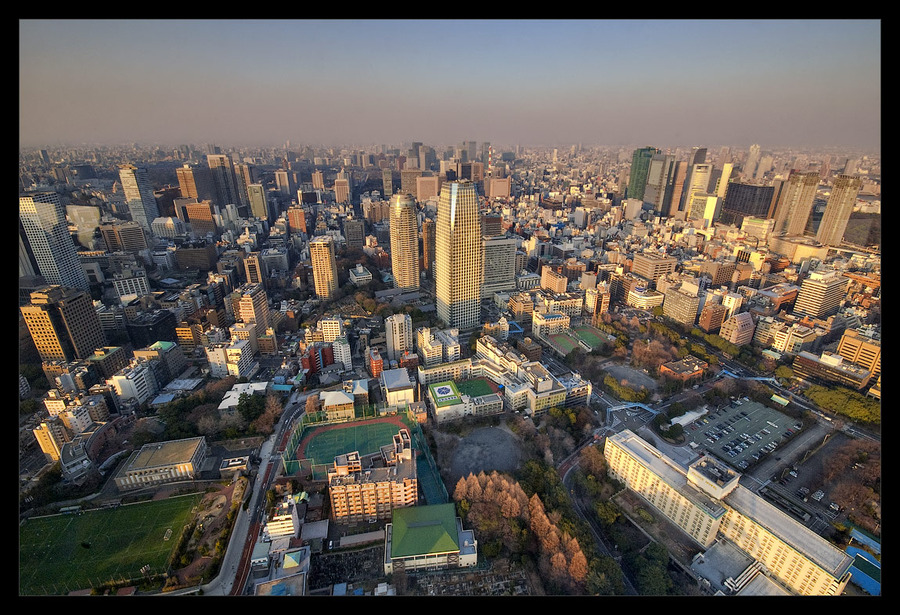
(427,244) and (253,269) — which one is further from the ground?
(427,244)

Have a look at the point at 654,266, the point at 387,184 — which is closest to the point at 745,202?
the point at 654,266

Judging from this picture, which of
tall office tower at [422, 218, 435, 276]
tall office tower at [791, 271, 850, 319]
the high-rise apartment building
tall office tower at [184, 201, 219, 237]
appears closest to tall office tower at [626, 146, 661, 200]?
tall office tower at [791, 271, 850, 319]

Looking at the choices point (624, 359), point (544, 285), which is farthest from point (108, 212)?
point (624, 359)

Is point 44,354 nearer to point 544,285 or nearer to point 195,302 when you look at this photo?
point 195,302

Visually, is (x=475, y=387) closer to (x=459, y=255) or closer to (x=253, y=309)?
(x=459, y=255)

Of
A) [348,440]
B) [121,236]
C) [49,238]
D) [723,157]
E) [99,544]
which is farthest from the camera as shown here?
[723,157]

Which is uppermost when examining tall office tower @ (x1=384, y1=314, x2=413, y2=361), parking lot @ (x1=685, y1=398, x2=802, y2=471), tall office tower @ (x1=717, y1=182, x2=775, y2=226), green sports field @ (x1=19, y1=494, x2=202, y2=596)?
tall office tower @ (x1=717, y1=182, x2=775, y2=226)

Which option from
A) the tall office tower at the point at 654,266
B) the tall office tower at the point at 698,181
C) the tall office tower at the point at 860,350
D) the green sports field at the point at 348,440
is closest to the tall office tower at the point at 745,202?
the tall office tower at the point at 698,181

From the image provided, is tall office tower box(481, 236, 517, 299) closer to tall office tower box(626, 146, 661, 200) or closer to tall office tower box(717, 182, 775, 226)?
tall office tower box(717, 182, 775, 226)
